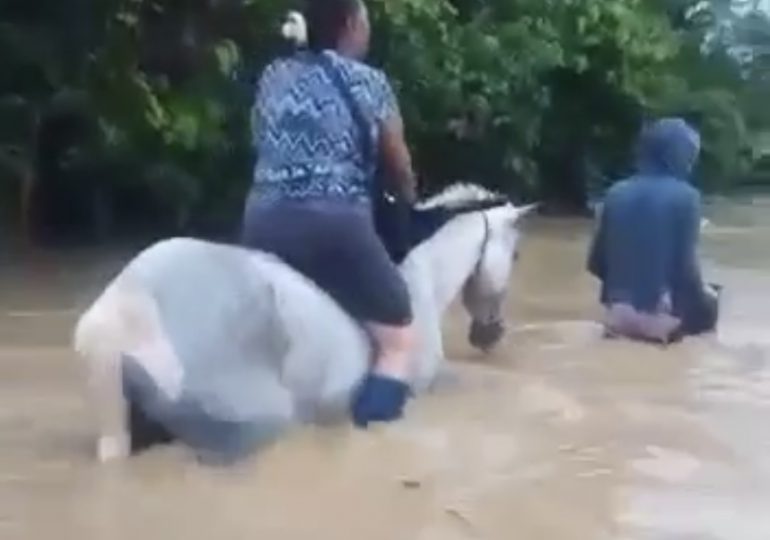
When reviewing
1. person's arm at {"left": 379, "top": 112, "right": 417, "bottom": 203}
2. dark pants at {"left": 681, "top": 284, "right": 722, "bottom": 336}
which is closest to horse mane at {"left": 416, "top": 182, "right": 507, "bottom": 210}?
person's arm at {"left": 379, "top": 112, "right": 417, "bottom": 203}

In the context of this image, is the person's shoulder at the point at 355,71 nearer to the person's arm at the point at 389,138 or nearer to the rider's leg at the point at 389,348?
the person's arm at the point at 389,138

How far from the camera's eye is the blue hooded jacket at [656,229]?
9930 mm

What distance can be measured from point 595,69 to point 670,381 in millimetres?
11720

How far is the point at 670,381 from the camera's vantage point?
9141mm

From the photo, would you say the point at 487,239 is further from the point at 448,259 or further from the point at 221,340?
the point at 221,340

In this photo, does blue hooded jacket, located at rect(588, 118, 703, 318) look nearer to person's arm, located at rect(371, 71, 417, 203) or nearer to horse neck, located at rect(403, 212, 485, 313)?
horse neck, located at rect(403, 212, 485, 313)

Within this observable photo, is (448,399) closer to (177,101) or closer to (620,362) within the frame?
(620,362)

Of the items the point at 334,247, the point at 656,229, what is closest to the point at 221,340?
the point at 334,247

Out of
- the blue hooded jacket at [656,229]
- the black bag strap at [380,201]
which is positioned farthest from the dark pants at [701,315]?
the black bag strap at [380,201]

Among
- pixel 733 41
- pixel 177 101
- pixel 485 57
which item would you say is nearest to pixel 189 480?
pixel 177 101

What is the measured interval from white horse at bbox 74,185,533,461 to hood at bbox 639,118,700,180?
2.66 metres

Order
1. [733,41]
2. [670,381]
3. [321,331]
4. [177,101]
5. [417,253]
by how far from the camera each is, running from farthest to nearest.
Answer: [733,41] < [177,101] < [670,381] < [417,253] < [321,331]

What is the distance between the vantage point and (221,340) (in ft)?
23.9

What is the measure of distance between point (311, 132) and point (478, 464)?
1333 millimetres
